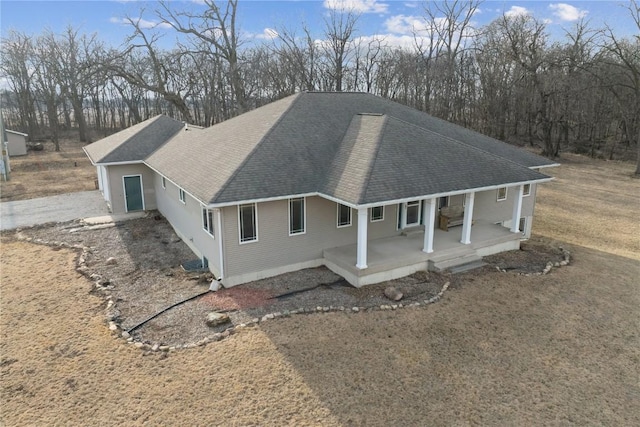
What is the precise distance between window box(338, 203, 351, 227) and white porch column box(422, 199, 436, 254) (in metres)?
2.47

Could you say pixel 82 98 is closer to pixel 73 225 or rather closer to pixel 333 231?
pixel 73 225

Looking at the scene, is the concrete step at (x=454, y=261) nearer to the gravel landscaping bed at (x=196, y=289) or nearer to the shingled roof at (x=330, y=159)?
the gravel landscaping bed at (x=196, y=289)

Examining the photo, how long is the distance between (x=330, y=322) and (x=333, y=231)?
4005 millimetres

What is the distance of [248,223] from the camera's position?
464 inches

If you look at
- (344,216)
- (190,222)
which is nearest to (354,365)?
(344,216)

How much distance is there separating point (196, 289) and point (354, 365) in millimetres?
5492

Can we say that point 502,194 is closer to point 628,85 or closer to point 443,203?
point 443,203

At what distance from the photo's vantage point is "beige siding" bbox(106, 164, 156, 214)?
1908 cm

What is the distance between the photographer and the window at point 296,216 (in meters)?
12.4

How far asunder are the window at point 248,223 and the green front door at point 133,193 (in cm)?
1042

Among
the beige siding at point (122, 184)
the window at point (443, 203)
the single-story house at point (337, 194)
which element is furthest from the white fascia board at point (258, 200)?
the beige siding at point (122, 184)

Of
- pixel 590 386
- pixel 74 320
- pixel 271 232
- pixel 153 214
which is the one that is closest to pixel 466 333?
pixel 590 386

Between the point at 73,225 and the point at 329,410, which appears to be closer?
the point at 329,410

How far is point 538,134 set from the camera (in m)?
43.1
